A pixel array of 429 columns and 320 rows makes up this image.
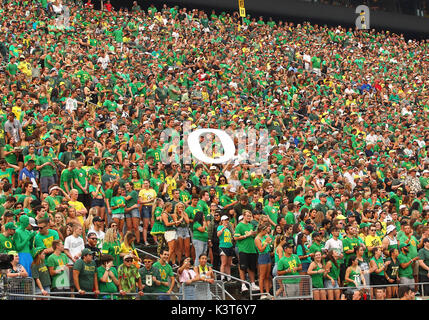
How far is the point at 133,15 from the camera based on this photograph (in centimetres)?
3041

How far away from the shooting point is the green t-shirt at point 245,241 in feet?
43.9

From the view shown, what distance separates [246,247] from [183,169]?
10.1 feet

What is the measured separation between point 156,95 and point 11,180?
26.3 feet

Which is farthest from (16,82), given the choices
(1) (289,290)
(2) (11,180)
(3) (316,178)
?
(1) (289,290)

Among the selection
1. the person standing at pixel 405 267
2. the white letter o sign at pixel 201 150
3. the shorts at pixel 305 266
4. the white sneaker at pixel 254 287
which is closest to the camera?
the shorts at pixel 305 266

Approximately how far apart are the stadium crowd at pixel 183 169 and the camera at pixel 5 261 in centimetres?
21

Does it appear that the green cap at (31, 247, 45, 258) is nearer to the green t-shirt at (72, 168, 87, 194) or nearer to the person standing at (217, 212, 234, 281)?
the green t-shirt at (72, 168, 87, 194)

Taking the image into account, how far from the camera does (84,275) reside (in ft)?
35.6

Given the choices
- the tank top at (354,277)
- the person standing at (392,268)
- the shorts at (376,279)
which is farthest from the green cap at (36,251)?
the person standing at (392,268)

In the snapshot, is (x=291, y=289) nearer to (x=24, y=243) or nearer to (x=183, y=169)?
(x=24, y=243)

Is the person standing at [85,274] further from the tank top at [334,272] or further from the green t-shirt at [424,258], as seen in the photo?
the green t-shirt at [424,258]

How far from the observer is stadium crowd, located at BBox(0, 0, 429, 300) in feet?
38.6

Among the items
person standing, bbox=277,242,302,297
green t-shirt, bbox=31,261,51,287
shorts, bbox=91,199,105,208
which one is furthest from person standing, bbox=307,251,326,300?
green t-shirt, bbox=31,261,51,287
